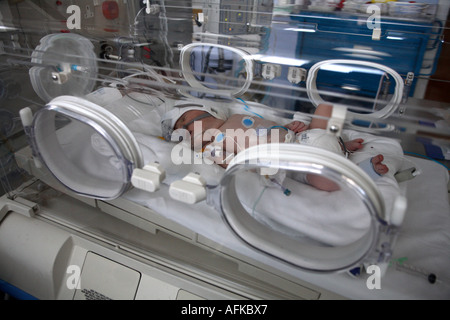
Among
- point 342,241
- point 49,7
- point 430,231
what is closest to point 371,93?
point 430,231

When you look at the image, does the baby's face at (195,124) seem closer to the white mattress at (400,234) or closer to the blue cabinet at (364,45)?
the white mattress at (400,234)

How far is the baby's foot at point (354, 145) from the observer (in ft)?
3.91

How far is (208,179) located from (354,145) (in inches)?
23.7

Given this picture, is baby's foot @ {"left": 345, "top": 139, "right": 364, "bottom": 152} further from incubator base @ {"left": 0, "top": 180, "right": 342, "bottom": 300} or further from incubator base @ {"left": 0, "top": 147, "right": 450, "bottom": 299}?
incubator base @ {"left": 0, "top": 180, "right": 342, "bottom": 300}


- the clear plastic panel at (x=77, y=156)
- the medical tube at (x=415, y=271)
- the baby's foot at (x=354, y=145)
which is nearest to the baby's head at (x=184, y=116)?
the clear plastic panel at (x=77, y=156)

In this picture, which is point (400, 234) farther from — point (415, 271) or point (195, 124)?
point (195, 124)

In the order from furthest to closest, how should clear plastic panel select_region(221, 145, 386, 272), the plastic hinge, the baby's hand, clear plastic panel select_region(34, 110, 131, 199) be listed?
the baby's hand → clear plastic panel select_region(34, 110, 131, 199) → the plastic hinge → clear plastic panel select_region(221, 145, 386, 272)

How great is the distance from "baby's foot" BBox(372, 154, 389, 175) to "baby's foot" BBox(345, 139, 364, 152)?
120mm

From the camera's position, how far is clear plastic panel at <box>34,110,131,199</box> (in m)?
0.99

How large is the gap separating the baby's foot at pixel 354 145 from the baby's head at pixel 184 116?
51 centimetres

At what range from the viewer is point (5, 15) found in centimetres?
126

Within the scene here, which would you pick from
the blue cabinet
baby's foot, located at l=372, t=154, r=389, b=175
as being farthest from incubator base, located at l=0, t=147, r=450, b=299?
the blue cabinet
